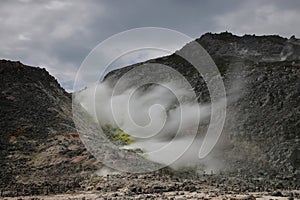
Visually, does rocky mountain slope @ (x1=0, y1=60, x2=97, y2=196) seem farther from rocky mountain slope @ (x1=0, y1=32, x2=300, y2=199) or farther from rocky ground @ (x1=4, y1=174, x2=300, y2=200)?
rocky ground @ (x1=4, y1=174, x2=300, y2=200)

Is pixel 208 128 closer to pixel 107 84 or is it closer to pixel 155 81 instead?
pixel 155 81

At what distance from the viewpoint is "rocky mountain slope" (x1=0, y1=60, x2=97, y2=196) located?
36969 mm

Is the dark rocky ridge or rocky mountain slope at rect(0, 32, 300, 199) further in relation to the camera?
the dark rocky ridge

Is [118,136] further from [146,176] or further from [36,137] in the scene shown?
[146,176]

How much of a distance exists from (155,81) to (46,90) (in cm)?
2370

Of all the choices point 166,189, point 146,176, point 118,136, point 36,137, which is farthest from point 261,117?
point 166,189

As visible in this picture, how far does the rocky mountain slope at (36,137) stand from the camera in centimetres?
3697

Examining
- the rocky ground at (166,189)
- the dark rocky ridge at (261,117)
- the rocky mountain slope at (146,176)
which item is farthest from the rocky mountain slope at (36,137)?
the dark rocky ridge at (261,117)

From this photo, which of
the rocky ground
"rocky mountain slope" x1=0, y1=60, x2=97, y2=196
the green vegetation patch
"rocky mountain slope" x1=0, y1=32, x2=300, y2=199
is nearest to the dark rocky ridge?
"rocky mountain slope" x1=0, y1=32, x2=300, y2=199

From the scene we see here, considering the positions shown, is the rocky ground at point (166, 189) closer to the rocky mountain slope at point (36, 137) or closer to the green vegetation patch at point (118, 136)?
the rocky mountain slope at point (36, 137)

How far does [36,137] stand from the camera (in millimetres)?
47844

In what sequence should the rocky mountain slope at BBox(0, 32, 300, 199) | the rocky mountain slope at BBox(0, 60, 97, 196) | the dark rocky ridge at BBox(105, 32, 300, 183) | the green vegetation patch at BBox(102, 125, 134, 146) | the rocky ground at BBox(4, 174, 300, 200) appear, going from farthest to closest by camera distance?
the green vegetation patch at BBox(102, 125, 134, 146) < the dark rocky ridge at BBox(105, 32, 300, 183) < the rocky mountain slope at BBox(0, 60, 97, 196) < the rocky mountain slope at BBox(0, 32, 300, 199) < the rocky ground at BBox(4, 174, 300, 200)

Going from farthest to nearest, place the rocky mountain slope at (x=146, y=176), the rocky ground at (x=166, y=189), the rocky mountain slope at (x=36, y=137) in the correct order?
the rocky mountain slope at (x=36, y=137)
the rocky mountain slope at (x=146, y=176)
the rocky ground at (x=166, y=189)

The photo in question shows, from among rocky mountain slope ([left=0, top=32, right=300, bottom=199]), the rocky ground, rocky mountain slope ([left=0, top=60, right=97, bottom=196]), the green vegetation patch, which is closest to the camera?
the rocky ground
